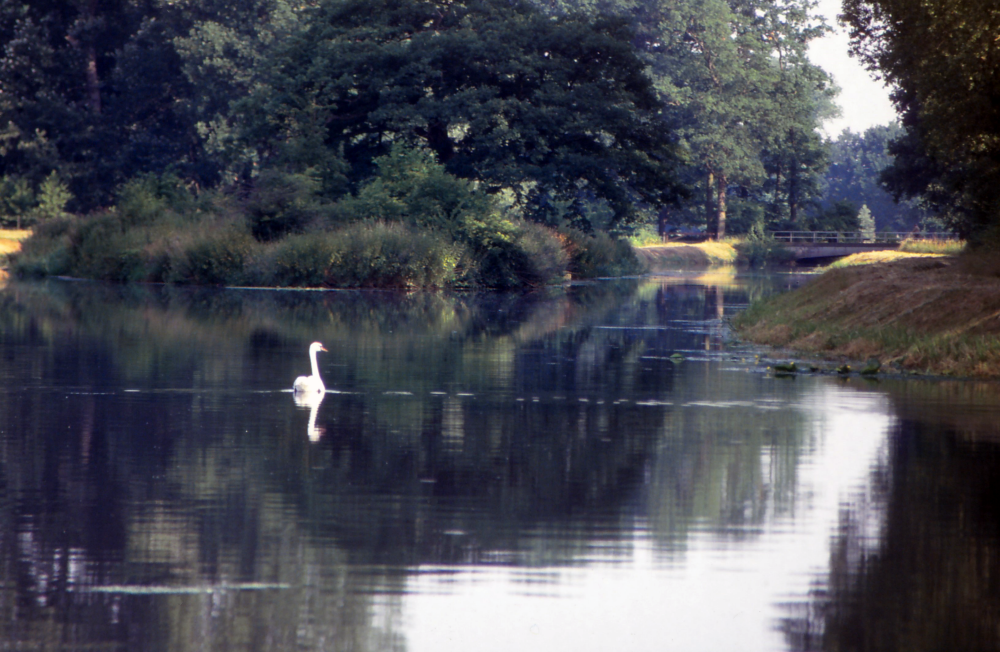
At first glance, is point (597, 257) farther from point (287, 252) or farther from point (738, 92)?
point (738, 92)

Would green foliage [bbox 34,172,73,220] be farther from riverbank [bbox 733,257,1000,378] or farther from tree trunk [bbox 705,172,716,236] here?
riverbank [bbox 733,257,1000,378]

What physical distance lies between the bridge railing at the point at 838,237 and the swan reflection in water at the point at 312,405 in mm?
92164

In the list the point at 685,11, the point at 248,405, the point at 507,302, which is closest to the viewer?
the point at 248,405

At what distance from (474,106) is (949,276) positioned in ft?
117

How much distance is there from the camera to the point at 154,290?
45844 millimetres

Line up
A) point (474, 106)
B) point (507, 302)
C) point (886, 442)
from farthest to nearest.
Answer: point (474, 106) < point (507, 302) < point (886, 442)

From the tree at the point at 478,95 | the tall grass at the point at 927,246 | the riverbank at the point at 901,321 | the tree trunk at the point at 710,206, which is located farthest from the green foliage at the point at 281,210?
the tree trunk at the point at 710,206

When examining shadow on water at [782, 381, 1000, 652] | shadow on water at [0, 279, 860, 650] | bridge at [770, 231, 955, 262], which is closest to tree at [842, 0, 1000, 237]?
shadow on water at [0, 279, 860, 650]

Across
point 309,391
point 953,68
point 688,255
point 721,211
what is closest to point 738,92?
point 721,211

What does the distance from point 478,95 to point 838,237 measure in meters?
55.2

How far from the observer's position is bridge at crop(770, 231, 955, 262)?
103 metres

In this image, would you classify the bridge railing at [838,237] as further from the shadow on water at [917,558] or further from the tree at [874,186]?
the shadow on water at [917,558]

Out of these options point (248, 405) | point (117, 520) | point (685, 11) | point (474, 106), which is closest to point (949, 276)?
point (248, 405)

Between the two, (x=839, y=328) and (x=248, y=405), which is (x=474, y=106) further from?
(x=248, y=405)
